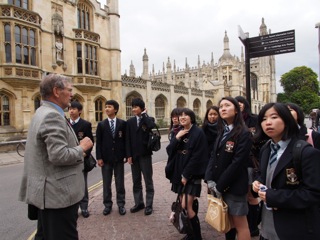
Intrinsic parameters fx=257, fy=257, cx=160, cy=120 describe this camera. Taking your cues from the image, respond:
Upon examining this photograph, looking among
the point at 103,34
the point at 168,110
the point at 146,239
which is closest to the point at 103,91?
the point at 103,34

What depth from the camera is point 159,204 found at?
537 cm

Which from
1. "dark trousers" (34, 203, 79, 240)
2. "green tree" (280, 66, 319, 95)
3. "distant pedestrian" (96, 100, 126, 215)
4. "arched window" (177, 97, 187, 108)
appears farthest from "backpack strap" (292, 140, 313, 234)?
"green tree" (280, 66, 319, 95)

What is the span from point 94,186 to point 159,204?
2.38 meters

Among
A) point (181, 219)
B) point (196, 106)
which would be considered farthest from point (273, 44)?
point (196, 106)

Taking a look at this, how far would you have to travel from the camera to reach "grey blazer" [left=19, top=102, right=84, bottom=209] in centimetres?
225

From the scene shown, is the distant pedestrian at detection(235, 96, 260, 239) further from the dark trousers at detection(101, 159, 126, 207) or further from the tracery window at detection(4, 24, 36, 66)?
the tracery window at detection(4, 24, 36, 66)

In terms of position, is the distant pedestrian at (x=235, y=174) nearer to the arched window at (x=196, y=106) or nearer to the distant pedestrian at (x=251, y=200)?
the distant pedestrian at (x=251, y=200)

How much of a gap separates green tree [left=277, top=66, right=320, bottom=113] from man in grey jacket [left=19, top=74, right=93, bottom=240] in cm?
5895

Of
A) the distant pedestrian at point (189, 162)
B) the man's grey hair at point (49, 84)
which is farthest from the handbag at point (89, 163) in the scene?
the man's grey hair at point (49, 84)

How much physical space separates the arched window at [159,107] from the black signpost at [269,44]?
21757mm

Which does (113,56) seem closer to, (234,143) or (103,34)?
(103,34)

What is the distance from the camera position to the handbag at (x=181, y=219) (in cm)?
341

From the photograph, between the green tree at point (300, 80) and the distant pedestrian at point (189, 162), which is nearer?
the distant pedestrian at point (189, 162)

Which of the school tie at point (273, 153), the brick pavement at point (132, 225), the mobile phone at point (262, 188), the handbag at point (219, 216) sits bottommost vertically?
the brick pavement at point (132, 225)
